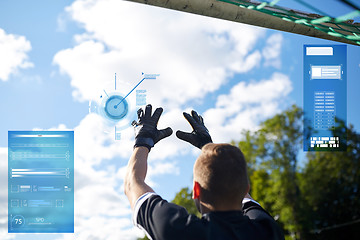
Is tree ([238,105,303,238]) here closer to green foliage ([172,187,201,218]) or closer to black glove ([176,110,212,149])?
green foliage ([172,187,201,218])

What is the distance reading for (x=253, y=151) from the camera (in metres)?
24.7

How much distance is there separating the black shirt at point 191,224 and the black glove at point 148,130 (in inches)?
26.4

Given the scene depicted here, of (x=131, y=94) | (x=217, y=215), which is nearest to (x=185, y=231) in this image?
(x=217, y=215)

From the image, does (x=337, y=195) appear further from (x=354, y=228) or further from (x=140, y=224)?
(x=140, y=224)

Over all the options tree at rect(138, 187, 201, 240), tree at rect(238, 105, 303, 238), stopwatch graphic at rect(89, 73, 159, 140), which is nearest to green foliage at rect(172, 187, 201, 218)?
tree at rect(138, 187, 201, 240)

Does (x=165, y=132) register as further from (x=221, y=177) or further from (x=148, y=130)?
(x=221, y=177)

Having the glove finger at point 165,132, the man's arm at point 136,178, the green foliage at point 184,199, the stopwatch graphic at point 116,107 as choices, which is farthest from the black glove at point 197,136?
the green foliage at point 184,199

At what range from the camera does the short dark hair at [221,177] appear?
1765 millimetres

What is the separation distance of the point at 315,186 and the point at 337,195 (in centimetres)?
132

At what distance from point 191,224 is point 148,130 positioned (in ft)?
3.68

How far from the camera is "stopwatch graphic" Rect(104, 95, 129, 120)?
4762 millimetres

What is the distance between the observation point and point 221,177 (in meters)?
1.76

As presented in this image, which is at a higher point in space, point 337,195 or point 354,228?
point 337,195

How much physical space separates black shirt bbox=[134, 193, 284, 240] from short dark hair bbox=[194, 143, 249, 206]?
76 mm
